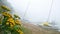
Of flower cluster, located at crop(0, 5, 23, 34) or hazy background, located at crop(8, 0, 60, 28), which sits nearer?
flower cluster, located at crop(0, 5, 23, 34)

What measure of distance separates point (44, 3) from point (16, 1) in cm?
70

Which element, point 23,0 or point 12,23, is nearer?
point 12,23

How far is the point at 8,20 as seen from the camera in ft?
3.36

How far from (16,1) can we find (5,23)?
2532 millimetres

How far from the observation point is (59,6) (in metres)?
3.67

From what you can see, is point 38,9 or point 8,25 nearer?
point 8,25

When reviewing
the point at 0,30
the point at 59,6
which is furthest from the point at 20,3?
the point at 0,30

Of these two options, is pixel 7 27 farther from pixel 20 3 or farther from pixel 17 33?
pixel 20 3

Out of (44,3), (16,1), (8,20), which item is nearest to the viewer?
(8,20)

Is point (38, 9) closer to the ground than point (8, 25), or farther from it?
farther from it

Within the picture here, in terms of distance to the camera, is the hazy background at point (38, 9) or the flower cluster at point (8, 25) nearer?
the flower cluster at point (8, 25)

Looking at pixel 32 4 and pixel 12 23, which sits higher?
pixel 32 4

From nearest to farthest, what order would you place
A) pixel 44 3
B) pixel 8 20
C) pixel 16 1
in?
pixel 8 20, pixel 16 1, pixel 44 3

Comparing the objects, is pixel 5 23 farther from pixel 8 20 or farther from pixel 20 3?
pixel 20 3
